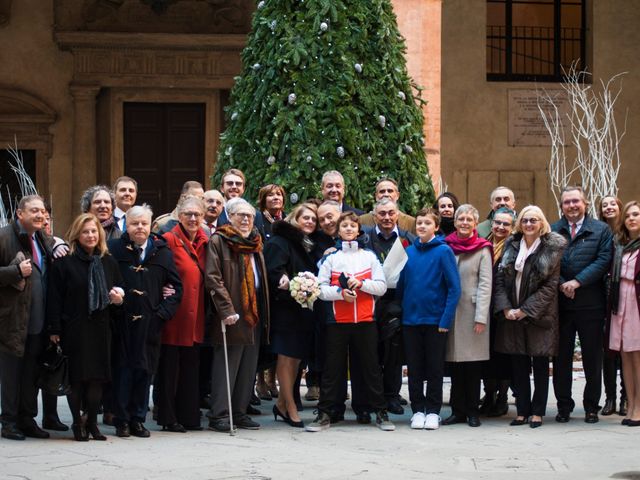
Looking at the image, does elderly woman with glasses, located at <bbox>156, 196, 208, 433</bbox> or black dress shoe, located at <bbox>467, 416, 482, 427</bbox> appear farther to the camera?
black dress shoe, located at <bbox>467, 416, 482, 427</bbox>

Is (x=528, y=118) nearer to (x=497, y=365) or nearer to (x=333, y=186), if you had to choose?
(x=333, y=186)

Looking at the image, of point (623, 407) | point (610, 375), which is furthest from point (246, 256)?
point (623, 407)

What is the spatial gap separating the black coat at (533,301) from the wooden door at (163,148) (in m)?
11.9

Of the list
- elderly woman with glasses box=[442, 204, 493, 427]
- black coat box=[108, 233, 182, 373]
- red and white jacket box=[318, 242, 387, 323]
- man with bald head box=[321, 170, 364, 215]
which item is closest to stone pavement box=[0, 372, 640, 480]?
elderly woman with glasses box=[442, 204, 493, 427]

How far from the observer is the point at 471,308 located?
449 inches

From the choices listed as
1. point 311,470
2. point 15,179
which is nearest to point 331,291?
point 311,470

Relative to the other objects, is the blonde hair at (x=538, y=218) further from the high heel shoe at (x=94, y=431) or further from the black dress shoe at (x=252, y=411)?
the high heel shoe at (x=94, y=431)

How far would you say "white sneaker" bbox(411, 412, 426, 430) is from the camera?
36.8 ft

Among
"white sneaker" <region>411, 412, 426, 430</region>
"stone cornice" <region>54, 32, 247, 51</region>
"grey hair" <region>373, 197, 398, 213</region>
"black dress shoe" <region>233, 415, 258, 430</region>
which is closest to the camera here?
"black dress shoe" <region>233, 415, 258, 430</region>

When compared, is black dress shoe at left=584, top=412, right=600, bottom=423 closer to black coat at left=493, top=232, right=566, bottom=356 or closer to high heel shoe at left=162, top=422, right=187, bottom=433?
black coat at left=493, top=232, right=566, bottom=356

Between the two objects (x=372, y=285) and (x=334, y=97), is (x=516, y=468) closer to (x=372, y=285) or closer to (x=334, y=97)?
(x=372, y=285)

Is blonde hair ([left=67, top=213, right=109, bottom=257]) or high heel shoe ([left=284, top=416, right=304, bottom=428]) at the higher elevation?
blonde hair ([left=67, top=213, right=109, bottom=257])

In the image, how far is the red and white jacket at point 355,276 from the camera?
11047 mm

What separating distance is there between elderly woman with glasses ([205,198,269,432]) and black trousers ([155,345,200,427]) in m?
0.15
